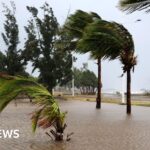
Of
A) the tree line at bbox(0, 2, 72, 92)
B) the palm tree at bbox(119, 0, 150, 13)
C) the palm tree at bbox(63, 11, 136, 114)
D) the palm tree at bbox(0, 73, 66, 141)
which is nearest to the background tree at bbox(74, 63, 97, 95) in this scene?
the tree line at bbox(0, 2, 72, 92)

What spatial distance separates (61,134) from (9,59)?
4418 cm

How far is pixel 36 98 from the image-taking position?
12.8m

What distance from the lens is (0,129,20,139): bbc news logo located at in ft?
45.9

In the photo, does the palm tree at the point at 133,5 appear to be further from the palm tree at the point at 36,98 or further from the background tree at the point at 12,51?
the background tree at the point at 12,51

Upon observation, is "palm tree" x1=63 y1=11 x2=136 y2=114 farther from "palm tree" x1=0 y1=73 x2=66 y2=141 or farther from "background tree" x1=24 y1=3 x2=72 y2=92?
"background tree" x1=24 y1=3 x2=72 y2=92

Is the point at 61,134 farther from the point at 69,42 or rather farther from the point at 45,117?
the point at 69,42

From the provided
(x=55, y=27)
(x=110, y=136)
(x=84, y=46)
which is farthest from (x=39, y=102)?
(x=55, y=27)

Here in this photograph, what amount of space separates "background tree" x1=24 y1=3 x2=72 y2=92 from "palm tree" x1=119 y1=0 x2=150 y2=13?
37.8 metres

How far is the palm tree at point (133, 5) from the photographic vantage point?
16.1 meters

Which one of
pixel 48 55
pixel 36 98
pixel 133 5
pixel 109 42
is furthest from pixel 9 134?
pixel 48 55

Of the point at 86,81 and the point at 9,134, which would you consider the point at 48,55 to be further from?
the point at 9,134

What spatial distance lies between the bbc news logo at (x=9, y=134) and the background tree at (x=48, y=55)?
39.3 m

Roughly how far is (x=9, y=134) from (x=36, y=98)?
252 centimetres

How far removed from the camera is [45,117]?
42.5 ft
